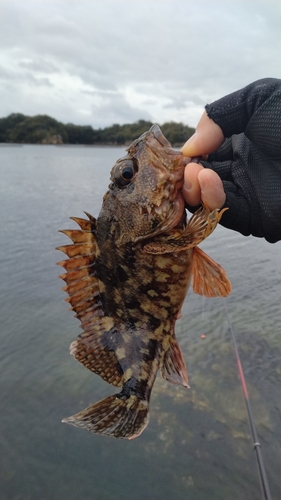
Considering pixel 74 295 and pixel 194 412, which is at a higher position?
pixel 74 295

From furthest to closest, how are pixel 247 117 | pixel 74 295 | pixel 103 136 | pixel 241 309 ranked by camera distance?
pixel 103 136 → pixel 241 309 → pixel 74 295 → pixel 247 117

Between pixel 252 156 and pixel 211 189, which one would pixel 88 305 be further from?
pixel 252 156

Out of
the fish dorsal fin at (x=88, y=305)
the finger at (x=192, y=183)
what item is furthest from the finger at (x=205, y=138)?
the fish dorsal fin at (x=88, y=305)

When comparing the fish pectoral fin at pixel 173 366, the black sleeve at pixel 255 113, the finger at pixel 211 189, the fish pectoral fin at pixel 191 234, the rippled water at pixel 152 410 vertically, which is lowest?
the rippled water at pixel 152 410

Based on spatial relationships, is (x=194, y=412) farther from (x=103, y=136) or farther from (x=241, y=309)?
(x=103, y=136)

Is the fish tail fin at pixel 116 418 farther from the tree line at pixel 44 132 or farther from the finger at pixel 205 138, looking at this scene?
the tree line at pixel 44 132

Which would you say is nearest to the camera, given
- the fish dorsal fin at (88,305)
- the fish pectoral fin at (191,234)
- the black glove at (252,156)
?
the fish pectoral fin at (191,234)

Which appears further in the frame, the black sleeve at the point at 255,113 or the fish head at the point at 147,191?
the fish head at the point at 147,191

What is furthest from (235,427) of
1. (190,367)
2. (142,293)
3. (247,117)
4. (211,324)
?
(247,117)

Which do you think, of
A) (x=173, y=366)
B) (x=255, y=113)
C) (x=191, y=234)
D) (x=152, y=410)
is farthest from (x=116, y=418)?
(x=152, y=410)
